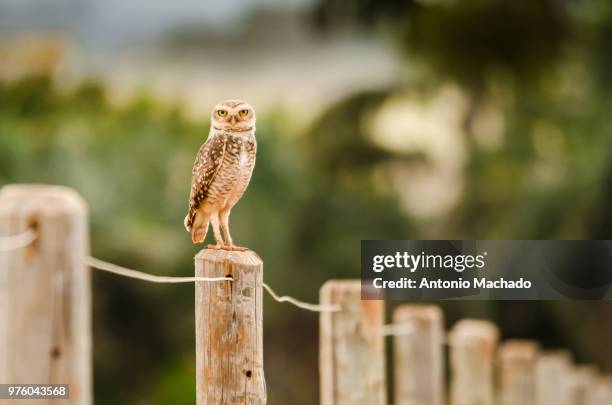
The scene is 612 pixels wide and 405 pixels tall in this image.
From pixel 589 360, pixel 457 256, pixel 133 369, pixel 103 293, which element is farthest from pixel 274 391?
pixel 457 256

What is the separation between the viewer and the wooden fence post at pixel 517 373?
12.9 ft

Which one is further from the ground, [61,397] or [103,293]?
[103,293]

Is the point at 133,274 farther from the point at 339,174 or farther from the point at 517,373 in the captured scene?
the point at 339,174

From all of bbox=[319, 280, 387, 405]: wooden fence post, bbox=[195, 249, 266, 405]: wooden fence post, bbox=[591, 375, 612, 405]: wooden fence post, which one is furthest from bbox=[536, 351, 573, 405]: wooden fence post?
bbox=[195, 249, 266, 405]: wooden fence post

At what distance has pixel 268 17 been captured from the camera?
8.59 m

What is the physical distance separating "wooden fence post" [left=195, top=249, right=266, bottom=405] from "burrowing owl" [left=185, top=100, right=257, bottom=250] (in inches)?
1.6

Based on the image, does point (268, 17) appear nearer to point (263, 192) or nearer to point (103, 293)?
point (263, 192)

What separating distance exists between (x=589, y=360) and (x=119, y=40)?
5059mm

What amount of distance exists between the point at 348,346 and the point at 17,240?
0.95 meters

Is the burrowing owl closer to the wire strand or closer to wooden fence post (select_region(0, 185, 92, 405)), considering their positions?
the wire strand

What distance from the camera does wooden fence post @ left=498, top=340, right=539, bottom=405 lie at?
3924 millimetres

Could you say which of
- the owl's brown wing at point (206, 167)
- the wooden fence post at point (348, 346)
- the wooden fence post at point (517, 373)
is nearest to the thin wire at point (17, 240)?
the owl's brown wing at point (206, 167)

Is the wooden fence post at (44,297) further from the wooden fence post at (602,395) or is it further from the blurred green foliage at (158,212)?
the blurred green foliage at (158,212)

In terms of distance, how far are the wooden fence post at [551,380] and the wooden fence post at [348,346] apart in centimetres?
236
